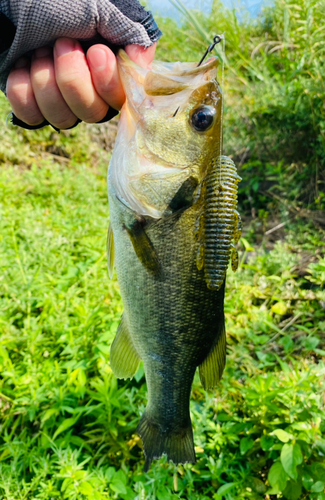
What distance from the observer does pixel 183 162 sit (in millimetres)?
1353

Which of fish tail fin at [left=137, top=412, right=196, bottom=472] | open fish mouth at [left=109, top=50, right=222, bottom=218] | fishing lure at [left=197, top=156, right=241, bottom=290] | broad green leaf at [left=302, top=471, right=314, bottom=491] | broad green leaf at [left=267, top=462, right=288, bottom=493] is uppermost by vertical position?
open fish mouth at [left=109, top=50, right=222, bottom=218]

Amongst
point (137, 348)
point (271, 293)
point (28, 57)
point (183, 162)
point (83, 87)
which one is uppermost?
point (28, 57)

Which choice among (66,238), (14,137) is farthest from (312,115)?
(14,137)

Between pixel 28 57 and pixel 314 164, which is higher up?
pixel 28 57

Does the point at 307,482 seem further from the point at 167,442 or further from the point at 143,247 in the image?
the point at 143,247

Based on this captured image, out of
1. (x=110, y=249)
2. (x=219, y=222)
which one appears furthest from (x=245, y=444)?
(x=219, y=222)

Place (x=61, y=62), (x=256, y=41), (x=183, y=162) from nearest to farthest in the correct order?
(x=61, y=62), (x=183, y=162), (x=256, y=41)

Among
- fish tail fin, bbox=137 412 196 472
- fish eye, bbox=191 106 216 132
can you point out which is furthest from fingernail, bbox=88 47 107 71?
fish tail fin, bbox=137 412 196 472

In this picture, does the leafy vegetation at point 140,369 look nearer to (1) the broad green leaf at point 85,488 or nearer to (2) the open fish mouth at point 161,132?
(1) the broad green leaf at point 85,488

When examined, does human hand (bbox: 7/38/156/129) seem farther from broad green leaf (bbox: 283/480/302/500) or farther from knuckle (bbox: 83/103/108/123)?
broad green leaf (bbox: 283/480/302/500)

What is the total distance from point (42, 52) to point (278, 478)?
2214 mm

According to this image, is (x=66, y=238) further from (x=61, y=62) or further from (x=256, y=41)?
(x=256, y=41)

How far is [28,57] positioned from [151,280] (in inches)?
34.2

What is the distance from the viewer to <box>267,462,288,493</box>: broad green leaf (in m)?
2.01
